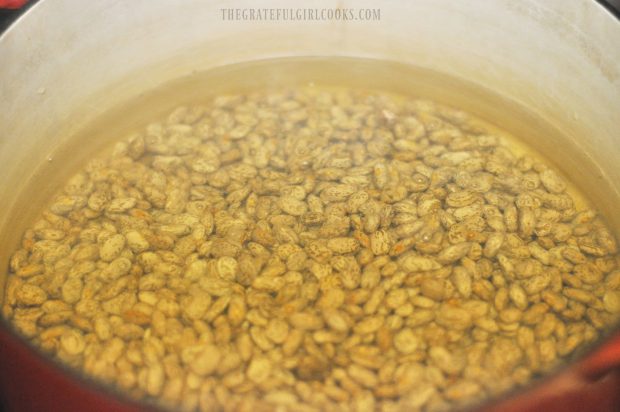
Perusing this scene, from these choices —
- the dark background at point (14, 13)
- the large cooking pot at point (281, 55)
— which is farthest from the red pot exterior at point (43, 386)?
the dark background at point (14, 13)

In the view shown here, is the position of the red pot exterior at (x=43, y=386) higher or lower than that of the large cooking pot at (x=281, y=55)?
lower

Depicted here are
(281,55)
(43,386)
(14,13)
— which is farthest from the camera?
(281,55)

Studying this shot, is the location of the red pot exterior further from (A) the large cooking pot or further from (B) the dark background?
(B) the dark background

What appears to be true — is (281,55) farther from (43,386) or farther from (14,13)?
(43,386)

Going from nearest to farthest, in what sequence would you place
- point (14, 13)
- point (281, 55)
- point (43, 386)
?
point (43, 386) < point (14, 13) < point (281, 55)

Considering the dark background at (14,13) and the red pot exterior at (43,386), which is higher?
the dark background at (14,13)

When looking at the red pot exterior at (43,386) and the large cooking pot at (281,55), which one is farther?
the large cooking pot at (281,55)

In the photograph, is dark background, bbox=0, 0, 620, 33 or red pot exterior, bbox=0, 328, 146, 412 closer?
red pot exterior, bbox=0, 328, 146, 412

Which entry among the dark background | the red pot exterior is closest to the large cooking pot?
the dark background

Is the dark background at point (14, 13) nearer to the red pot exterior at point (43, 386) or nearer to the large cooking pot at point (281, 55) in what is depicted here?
the large cooking pot at point (281, 55)

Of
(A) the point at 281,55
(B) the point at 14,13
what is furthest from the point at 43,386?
(A) the point at 281,55
